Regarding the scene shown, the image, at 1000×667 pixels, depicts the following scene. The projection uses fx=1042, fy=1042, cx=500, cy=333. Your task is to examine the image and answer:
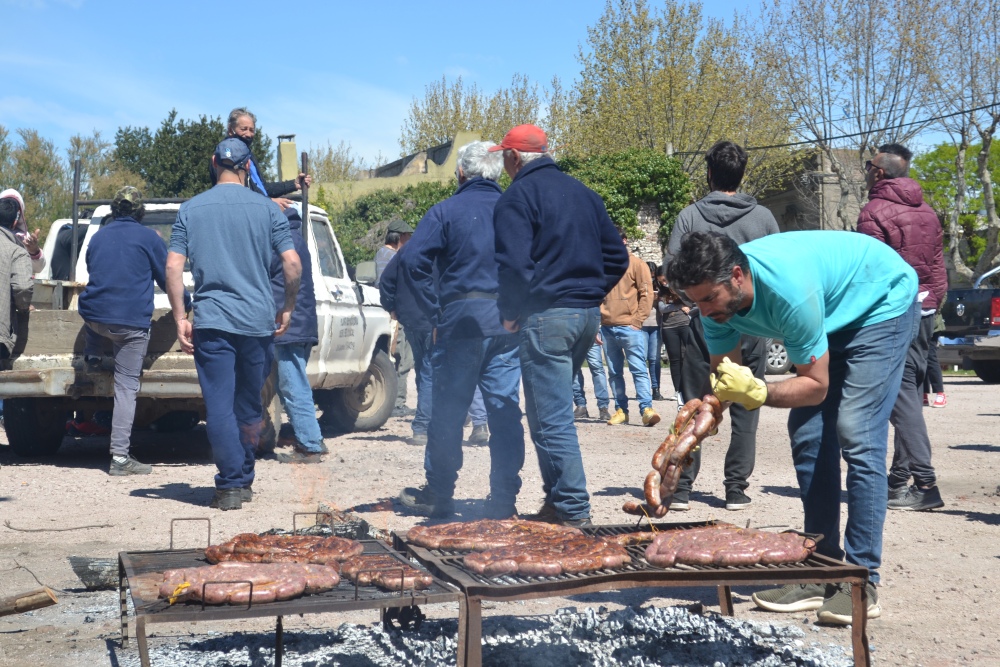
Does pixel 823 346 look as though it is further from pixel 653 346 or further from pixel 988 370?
pixel 988 370

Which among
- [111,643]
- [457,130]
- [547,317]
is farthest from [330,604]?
[457,130]

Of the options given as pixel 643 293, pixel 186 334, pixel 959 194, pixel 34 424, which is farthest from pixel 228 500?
pixel 959 194

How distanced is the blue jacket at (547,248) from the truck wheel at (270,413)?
3611 millimetres

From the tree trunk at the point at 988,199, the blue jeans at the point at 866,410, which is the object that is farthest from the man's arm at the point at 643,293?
the tree trunk at the point at 988,199

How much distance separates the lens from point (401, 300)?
714 centimetres

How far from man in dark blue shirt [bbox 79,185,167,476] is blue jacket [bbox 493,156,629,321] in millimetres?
3769

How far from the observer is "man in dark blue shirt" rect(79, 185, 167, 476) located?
802 centimetres

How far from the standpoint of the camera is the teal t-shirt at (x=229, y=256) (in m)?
6.59

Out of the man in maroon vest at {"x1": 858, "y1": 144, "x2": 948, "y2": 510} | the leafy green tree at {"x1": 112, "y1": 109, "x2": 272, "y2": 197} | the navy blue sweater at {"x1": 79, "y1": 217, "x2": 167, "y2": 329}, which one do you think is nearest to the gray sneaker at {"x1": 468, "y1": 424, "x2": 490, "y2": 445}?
the navy blue sweater at {"x1": 79, "y1": 217, "x2": 167, "y2": 329}

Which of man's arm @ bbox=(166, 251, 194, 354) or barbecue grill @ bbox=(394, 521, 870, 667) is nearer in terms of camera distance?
barbecue grill @ bbox=(394, 521, 870, 667)

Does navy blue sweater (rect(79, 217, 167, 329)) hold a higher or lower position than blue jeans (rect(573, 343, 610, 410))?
higher

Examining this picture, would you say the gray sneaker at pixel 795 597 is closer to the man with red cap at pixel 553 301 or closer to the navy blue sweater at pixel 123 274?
the man with red cap at pixel 553 301

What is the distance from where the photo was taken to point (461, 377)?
20.1ft

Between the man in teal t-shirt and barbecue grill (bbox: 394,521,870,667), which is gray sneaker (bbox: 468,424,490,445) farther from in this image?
barbecue grill (bbox: 394,521,870,667)
